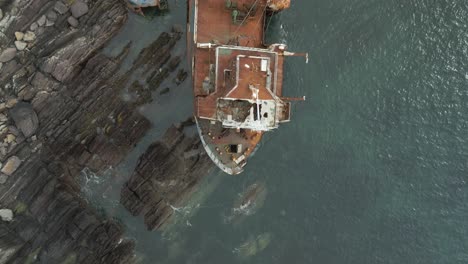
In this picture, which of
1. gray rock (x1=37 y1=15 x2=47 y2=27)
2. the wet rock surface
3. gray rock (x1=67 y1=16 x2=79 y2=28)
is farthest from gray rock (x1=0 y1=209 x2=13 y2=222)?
gray rock (x1=67 y1=16 x2=79 y2=28)

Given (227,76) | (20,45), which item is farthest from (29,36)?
(227,76)

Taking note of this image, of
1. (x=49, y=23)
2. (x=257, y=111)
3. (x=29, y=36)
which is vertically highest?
(x=49, y=23)

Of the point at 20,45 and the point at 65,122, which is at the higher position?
the point at 20,45

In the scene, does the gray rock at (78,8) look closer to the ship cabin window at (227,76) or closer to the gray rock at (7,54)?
the gray rock at (7,54)

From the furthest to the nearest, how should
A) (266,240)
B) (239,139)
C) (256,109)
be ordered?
1. (266,240)
2. (239,139)
3. (256,109)

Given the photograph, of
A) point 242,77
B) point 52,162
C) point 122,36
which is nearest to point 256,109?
point 242,77

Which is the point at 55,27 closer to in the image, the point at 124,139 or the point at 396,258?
the point at 124,139

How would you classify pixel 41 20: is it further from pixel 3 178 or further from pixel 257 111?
pixel 257 111
